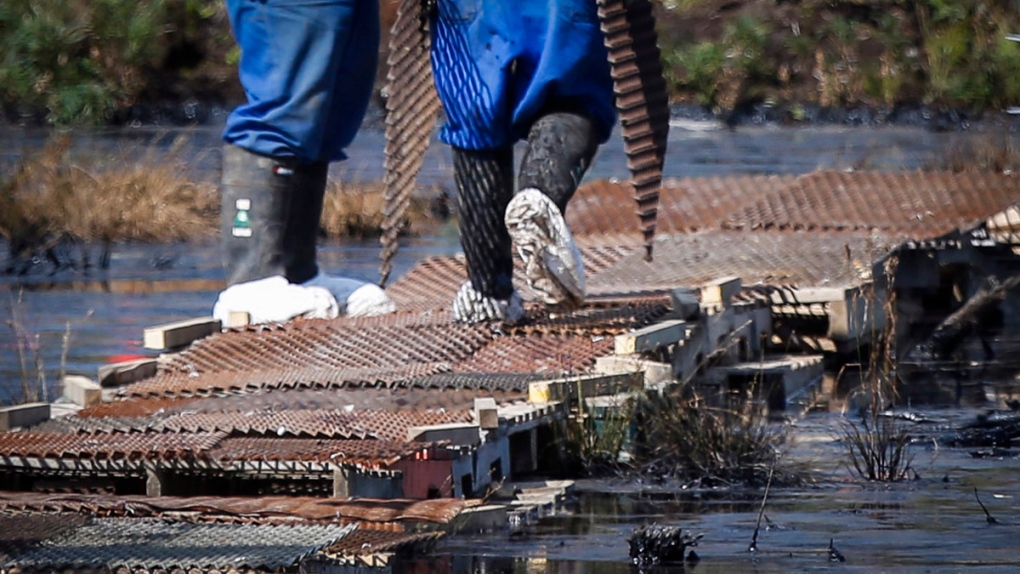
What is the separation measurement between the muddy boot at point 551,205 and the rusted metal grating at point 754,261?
162 centimetres

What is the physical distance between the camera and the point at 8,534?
5969 mm

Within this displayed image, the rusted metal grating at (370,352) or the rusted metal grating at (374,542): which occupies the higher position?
the rusted metal grating at (370,352)

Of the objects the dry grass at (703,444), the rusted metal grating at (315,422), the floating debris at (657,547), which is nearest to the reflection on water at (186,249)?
the rusted metal grating at (315,422)

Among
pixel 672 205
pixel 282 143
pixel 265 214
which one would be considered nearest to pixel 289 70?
pixel 282 143

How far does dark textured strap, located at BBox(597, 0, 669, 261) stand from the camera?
8.27m

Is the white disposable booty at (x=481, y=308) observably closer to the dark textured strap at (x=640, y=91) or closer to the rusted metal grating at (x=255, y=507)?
the dark textured strap at (x=640, y=91)

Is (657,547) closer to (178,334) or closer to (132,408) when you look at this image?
(132,408)

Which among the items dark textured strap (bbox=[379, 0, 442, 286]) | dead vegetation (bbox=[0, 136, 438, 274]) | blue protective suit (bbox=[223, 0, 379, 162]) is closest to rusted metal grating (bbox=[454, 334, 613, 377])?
dark textured strap (bbox=[379, 0, 442, 286])

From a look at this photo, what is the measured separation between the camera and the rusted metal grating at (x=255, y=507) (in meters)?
6.23

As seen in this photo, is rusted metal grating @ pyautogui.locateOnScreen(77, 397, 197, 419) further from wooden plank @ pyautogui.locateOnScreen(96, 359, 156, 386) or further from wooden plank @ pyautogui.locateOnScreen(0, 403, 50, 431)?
wooden plank @ pyautogui.locateOnScreen(96, 359, 156, 386)

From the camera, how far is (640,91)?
27.3 ft

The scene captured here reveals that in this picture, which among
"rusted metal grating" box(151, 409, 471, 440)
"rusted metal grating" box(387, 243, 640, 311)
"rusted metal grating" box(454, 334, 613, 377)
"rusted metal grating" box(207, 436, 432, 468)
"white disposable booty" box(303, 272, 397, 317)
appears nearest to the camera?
"rusted metal grating" box(207, 436, 432, 468)

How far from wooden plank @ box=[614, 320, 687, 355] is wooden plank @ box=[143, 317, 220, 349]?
1.80m

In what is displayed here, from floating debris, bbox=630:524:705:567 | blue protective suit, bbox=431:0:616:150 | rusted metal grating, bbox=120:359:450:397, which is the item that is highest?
blue protective suit, bbox=431:0:616:150
